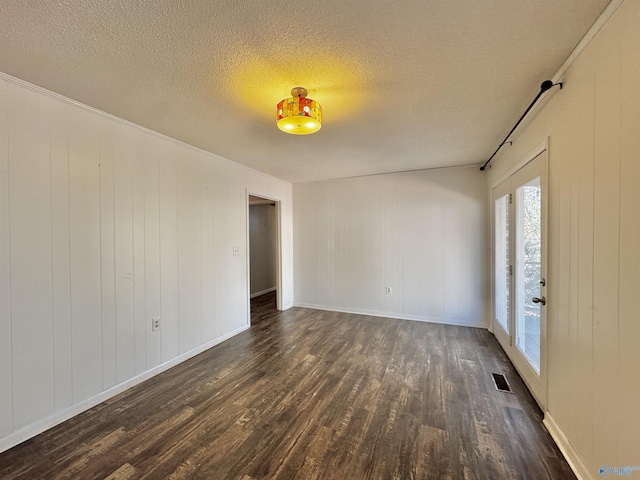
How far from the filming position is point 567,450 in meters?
1.55

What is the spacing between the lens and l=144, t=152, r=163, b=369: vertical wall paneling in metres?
2.48

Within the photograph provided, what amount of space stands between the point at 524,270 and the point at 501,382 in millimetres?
1054

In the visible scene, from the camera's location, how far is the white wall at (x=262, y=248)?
6.15 metres

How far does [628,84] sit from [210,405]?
3117 mm

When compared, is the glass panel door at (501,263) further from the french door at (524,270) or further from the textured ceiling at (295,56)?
the textured ceiling at (295,56)

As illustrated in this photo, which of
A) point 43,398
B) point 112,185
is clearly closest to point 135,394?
point 43,398

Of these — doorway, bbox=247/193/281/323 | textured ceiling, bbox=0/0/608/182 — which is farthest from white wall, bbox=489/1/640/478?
doorway, bbox=247/193/281/323

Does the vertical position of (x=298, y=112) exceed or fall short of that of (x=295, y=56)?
it falls short

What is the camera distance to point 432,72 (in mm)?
1613

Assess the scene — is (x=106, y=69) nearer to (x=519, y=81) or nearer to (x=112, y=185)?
(x=112, y=185)

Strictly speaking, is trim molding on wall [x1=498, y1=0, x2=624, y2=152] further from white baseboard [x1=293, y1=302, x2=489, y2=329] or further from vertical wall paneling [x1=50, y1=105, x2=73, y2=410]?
vertical wall paneling [x1=50, y1=105, x2=73, y2=410]

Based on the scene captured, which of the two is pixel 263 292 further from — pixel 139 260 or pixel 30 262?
pixel 30 262

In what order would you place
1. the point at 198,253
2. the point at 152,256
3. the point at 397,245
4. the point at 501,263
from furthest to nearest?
the point at 397,245 < the point at 501,263 < the point at 198,253 < the point at 152,256

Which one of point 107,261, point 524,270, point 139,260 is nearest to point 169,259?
point 139,260
